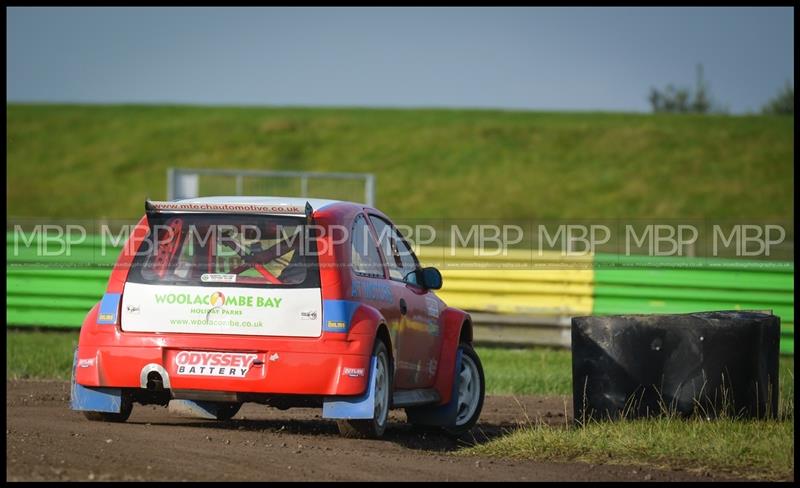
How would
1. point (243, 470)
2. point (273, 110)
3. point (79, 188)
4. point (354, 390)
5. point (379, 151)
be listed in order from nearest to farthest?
point (243, 470) < point (354, 390) < point (79, 188) < point (379, 151) < point (273, 110)

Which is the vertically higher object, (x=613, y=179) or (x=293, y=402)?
(x=613, y=179)

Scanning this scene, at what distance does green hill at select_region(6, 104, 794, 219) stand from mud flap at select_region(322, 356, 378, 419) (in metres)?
39.8

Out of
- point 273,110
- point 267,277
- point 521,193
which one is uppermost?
point 273,110

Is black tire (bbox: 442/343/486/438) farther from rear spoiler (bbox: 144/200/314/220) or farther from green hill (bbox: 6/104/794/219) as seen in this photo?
green hill (bbox: 6/104/794/219)

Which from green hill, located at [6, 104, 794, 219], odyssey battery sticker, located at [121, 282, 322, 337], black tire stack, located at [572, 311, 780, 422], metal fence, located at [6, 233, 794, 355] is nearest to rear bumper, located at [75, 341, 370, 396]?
odyssey battery sticker, located at [121, 282, 322, 337]

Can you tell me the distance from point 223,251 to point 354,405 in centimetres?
143

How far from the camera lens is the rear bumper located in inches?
331

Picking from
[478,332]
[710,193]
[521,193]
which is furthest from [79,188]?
[478,332]

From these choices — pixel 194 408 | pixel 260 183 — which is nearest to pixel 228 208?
pixel 194 408

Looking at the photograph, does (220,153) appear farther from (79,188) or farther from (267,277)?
(267,277)

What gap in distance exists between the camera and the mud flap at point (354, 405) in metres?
8.48

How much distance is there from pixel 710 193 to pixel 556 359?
1388 inches

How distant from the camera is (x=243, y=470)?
716cm

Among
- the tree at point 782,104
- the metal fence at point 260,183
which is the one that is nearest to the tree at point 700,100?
the tree at point 782,104
